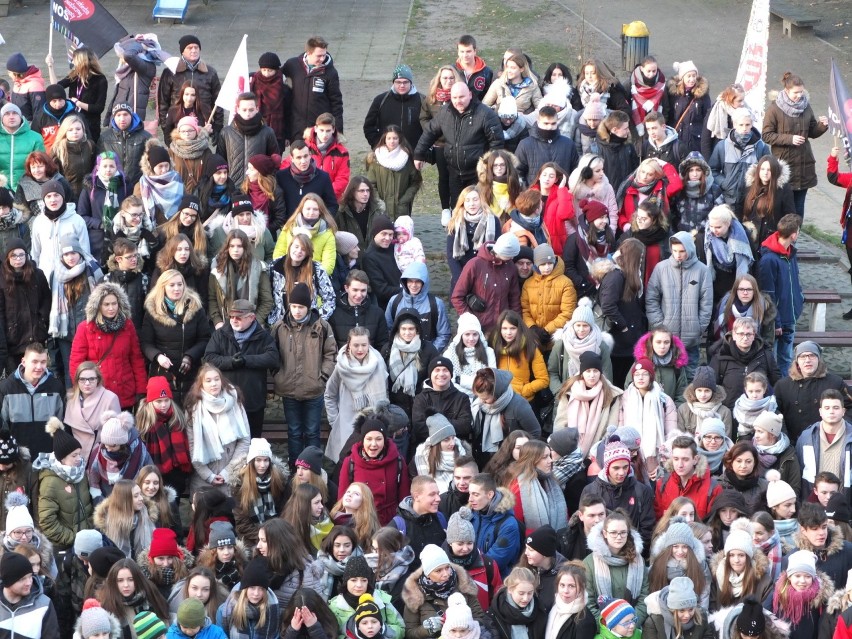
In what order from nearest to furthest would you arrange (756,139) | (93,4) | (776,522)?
(776,522)
(756,139)
(93,4)

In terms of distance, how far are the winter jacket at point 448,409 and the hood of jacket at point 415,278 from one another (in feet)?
4.46

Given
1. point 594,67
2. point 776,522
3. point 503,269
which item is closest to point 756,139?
point 594,67

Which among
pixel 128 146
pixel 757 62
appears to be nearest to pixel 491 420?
pixel 128 146

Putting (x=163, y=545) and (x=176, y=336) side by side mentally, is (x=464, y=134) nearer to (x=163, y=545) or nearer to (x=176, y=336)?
(x=176, y=336)

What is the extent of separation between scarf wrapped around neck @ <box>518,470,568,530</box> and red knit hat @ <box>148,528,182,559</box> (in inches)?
98.0

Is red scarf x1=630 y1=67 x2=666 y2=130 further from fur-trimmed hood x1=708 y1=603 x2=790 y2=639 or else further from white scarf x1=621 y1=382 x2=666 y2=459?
fur-trimmed hood x1=708 y1=603 x2=790 y2=639

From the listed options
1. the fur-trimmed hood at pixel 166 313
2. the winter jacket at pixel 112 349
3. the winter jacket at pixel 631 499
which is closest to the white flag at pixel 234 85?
the fur-trimmed hood at pixel 166 313

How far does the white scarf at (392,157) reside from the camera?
15.7 metres

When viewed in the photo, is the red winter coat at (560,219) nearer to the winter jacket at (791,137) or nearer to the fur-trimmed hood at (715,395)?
the fur-trimmed hood at (715,395)

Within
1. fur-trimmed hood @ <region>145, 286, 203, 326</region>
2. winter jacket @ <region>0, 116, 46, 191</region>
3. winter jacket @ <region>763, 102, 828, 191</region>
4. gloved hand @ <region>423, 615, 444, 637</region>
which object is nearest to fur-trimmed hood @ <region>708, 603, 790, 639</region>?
gloved hand @ <region>423, 615, 444, 637</region>

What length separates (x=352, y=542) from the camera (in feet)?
35.4

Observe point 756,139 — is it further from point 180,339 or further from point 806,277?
point 180,339

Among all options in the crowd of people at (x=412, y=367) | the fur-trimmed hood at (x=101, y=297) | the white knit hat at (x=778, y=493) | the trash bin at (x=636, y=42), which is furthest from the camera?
the trash bin at (x=636, y=42)

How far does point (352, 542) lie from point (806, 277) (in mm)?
8133
